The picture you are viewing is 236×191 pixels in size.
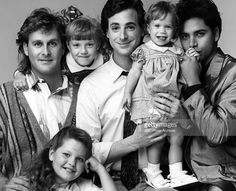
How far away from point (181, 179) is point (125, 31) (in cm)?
55

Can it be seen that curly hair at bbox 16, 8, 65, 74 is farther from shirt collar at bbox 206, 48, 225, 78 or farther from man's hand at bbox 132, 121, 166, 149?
shirt collar at bbox 206, 48, 225, 78

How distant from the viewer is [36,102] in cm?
209

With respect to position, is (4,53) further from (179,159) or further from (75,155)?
(179,159)

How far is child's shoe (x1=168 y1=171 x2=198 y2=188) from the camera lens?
193cm

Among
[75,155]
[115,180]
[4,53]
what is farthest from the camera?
[4,53]

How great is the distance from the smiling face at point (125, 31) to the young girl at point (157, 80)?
60 millimetres

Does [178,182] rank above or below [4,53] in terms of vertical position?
below

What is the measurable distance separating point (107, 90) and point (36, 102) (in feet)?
A: 0.87

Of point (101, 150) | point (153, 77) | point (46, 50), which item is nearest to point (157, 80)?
point (153, 77)

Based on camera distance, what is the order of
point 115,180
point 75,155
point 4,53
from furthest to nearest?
point 4,53 < point 115,180 < point 75,155

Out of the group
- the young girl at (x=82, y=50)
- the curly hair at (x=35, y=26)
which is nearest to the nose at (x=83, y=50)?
the young girl at (x=82, y=50)

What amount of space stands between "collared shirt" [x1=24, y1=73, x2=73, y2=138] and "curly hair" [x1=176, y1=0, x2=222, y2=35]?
50 centimetres

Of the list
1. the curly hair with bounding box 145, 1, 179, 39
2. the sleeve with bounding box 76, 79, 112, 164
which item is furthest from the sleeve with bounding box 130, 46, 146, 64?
the sleeve with bounding box 76, 79, 112, 164

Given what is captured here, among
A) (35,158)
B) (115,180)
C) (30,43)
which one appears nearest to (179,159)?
(115,180)
